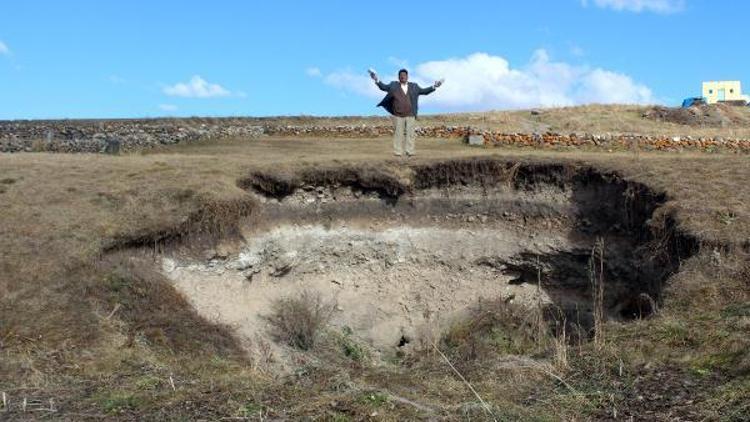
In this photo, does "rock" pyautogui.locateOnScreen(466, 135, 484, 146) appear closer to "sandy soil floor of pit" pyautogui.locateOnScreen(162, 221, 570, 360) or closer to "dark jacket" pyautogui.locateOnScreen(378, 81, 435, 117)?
"dark jacket" pyautogui.locateOnScreen(378, 81, 435, 117)

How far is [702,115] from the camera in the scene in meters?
34.2

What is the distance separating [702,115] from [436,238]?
75.9ft

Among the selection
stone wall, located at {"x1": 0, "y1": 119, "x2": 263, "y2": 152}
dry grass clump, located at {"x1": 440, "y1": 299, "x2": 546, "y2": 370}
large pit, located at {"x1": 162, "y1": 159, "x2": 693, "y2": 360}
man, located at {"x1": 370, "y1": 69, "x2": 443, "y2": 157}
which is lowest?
dry grass clump, located at {"x1": 440, "y1": 299, "x2": 546, "y2": 370}

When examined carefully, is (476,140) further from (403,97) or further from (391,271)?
(391,271)

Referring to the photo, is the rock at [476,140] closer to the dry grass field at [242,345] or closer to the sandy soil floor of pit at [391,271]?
the dry grass field at [242,345]

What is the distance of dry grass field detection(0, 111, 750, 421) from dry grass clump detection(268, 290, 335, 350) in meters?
0.37

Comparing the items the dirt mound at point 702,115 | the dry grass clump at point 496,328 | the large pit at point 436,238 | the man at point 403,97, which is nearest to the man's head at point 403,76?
the man at point 403,97

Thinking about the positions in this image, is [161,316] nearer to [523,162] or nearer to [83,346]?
[83,346]

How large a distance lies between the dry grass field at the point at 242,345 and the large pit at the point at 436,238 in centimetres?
39

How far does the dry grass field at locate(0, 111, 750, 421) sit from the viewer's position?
6.19 metres

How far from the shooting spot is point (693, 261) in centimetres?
1071

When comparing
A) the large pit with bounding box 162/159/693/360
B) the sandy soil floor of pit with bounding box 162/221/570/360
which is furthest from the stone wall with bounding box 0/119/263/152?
the sandy soil floor of pit with bounding box 162/221/570/360

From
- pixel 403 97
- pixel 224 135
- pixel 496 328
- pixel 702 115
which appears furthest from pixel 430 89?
pixel 702 115

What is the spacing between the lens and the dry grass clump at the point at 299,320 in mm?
12312
